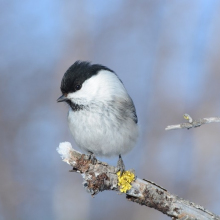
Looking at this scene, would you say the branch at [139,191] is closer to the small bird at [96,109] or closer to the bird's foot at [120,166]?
the bird's foot at [120,166]

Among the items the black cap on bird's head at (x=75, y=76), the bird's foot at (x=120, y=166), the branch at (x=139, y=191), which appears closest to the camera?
the branch at (x=139, y=191)

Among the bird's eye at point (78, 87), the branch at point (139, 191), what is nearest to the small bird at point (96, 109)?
the bird's eye at point (78, 87)

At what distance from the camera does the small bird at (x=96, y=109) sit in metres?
2.71

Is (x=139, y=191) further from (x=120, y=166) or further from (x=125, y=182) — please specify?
(x=120, y=166)

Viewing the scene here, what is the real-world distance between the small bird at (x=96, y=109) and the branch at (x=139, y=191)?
48 cm

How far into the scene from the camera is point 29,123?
4469 mm

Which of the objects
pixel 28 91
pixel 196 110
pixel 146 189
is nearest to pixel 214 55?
pixel 196 110

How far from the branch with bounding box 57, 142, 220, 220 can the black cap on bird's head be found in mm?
595

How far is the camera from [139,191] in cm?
222

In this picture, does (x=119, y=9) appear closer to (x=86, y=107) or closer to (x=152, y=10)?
(x=152, y=10)

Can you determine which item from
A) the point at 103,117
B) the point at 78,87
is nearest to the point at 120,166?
the point at 103,117

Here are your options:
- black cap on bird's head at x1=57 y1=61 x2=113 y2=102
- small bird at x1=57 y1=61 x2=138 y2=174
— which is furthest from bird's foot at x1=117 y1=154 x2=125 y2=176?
black cap on bird's head at x1=57 y1=61 x2=113 y2=102

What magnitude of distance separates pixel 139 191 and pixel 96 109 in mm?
705

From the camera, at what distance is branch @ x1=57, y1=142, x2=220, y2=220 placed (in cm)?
215
